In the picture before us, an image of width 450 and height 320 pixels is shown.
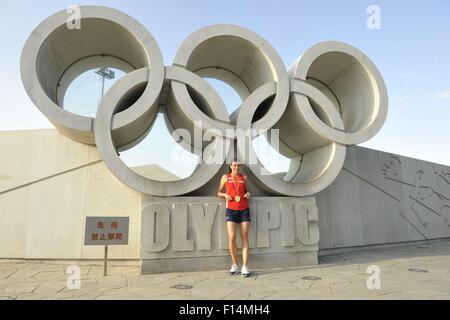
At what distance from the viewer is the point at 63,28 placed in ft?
18.1

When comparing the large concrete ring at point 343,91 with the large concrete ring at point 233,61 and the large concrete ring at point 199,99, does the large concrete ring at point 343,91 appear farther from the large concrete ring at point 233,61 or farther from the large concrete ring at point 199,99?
the large concrete ring at point 199,99

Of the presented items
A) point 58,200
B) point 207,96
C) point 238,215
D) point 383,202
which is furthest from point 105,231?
point 383,202

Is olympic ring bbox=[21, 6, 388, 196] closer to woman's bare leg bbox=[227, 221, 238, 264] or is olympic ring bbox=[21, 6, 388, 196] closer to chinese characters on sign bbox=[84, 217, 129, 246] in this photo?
chinese characters on sign bbox=[84, 217, 129, 246]

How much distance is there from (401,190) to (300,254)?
188 inches

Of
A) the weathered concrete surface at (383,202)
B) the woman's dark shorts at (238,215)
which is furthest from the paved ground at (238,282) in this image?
the weathered concrete surface at (383,202)

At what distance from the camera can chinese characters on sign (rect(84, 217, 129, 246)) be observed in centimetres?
475

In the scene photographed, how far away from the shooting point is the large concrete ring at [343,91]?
247 inches

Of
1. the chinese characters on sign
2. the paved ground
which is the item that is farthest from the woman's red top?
the chinese characters on sign

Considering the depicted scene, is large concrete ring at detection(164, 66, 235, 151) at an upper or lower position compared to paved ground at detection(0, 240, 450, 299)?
upper

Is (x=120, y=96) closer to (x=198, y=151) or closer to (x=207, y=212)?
(x=198, y=151)

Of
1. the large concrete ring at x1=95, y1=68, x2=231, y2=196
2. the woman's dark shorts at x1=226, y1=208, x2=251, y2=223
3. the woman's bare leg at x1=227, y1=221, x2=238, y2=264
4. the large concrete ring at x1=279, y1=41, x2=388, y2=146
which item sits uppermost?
the large concrete ring at x1=279, y1=41, x2=388, y2=146

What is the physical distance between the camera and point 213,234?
5.35 m

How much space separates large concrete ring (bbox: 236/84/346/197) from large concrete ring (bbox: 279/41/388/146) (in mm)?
259

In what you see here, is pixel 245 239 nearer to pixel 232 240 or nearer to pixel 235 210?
pixel 232 240
